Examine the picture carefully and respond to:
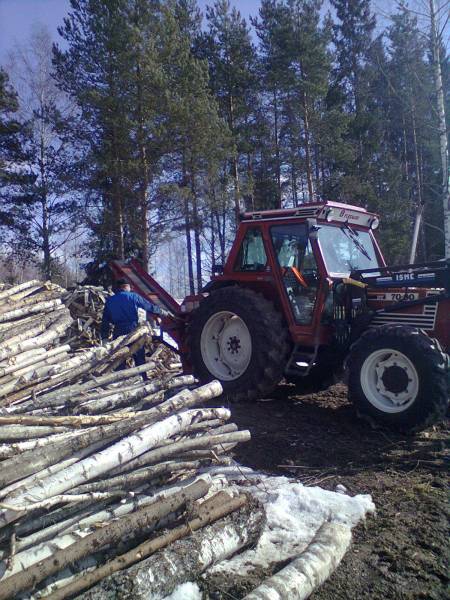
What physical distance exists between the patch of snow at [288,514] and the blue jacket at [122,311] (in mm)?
4031

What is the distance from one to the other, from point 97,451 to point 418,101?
24764mm

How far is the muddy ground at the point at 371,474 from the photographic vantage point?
3.30 metres

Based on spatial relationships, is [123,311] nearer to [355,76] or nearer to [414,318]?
[414,318]

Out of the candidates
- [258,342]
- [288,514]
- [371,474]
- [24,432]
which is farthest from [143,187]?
[288,514]

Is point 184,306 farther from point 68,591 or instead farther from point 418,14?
point 418,14

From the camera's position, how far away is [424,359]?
572 centimetres

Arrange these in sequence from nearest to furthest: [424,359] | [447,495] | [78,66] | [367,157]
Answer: [447,495] < [424,359] < [78,66] < [367,157]

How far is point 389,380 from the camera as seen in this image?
20.0 ft

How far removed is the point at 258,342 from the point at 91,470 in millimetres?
4161

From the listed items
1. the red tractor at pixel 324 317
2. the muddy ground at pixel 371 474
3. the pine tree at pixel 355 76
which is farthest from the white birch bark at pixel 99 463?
the pine tree at pixel 355 76

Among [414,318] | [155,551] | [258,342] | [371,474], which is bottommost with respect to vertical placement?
[371,474]

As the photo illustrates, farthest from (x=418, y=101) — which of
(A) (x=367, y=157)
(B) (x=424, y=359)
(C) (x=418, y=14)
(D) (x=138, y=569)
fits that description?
(D) (x=138, y=569)

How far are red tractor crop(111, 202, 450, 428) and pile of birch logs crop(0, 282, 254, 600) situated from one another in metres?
2.17

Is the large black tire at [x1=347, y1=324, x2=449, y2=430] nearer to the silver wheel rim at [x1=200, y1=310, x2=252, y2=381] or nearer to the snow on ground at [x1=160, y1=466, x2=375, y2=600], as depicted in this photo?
the snow on ground at [x1=160, y1=466, x2=375, y2=600]
